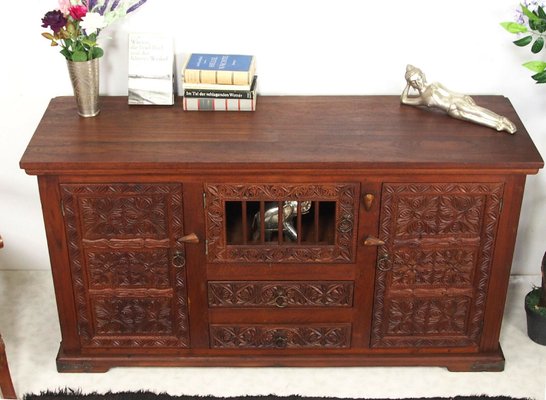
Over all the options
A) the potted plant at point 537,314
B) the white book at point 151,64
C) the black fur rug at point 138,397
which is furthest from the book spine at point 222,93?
the potted plant at point 537,314

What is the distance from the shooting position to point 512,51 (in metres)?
2.93

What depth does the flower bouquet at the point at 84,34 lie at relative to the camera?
2.64 metres

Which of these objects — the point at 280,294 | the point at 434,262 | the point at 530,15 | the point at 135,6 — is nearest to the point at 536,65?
the point at 530,15

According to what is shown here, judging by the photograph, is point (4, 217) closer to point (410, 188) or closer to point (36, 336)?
point (36, 336)

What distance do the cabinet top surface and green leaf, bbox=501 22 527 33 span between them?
0.89 ft

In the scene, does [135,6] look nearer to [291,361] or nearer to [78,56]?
[78,56]

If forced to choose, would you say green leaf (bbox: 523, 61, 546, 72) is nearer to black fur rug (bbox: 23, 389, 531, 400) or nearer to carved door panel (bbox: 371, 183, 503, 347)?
carved door panel (bbox: 371, 183, 503, 347)

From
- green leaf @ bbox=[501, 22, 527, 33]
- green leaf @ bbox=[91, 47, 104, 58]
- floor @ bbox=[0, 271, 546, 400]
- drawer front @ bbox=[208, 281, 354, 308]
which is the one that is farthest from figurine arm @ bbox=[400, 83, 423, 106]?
green leaf @ bbox=[91, 47, 104, 58]

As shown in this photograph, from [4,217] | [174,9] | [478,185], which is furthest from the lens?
[4,217]

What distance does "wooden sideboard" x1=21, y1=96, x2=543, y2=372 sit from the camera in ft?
8.51

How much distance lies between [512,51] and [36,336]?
195cm

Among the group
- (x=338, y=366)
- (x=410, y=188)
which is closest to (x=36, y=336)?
(x=338, y=366)

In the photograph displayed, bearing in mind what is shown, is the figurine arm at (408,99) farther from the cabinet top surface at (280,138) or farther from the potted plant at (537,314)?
the potted plant at (537,314)

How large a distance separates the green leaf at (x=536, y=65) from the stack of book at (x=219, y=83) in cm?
88
